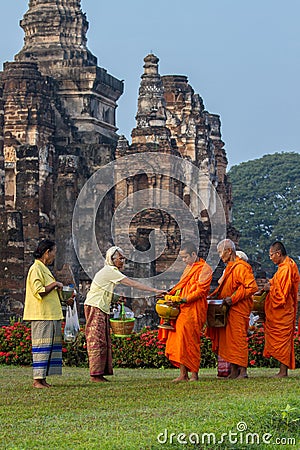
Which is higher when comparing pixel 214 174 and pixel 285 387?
pixel 214 174

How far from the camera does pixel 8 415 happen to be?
9891 millimetres

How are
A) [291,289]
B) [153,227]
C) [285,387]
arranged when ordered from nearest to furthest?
[285,387]
[291,289]
[153,227]

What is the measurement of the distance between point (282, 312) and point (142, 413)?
321 cm

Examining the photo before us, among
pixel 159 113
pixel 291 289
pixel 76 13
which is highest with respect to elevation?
pixel 76 13

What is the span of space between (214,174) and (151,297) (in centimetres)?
1180

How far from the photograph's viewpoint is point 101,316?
12.4 meters

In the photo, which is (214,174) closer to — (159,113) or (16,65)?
(159,113)

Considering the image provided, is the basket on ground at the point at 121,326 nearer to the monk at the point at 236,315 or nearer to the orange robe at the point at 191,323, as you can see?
the orange robe at the point at 191,323

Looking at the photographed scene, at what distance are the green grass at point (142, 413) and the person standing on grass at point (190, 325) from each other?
9.5 inches

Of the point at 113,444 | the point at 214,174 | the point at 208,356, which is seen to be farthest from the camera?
the point at 214,174

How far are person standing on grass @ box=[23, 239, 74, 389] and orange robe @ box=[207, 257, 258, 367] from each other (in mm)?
1711

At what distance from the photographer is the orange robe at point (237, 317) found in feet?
41.0

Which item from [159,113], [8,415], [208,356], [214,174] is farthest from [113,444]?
[214,174]

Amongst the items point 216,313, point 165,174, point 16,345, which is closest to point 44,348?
point 216,313
